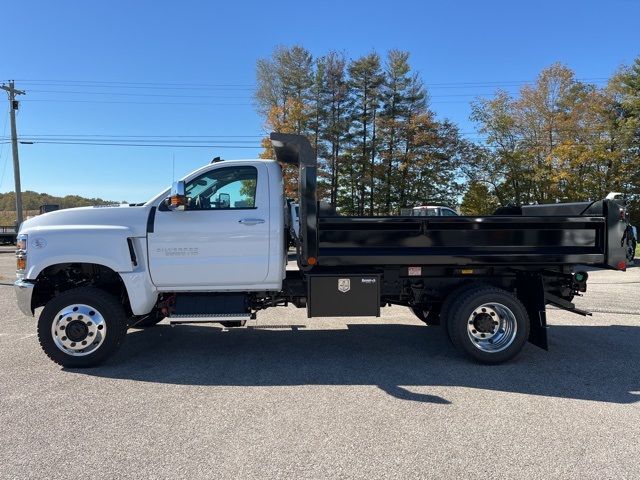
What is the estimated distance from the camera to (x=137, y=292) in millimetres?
5238

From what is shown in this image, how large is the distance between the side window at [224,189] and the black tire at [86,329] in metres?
1.45

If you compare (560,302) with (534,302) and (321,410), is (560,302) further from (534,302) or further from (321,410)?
(321,410)

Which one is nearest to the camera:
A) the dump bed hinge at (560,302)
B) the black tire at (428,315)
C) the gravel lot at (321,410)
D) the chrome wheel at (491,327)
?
the gravel lot at (321,410)

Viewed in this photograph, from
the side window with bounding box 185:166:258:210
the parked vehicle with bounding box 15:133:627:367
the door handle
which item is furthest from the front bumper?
the door handle

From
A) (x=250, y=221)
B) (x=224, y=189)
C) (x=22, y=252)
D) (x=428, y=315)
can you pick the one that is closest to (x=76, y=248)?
(x=22, y=252)

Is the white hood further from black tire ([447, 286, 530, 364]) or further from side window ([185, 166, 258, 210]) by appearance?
black tire ([447, 286, 530, 364])

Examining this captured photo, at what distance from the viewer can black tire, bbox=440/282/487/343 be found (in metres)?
5.41

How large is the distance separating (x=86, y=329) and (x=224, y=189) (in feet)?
7.07

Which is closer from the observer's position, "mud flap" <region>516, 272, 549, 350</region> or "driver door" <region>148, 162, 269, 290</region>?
"driver door" <region>148, 162, 269, 290</region>

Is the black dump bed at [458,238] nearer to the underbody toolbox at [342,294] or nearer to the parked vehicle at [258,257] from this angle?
the parked vehicle at [258,257]

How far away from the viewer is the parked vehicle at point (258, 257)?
17.0 ft

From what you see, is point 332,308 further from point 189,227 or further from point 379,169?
point 379,169

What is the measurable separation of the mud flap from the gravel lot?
290 mm

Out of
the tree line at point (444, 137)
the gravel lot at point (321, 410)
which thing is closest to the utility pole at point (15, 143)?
the tree line at point (444, 137)
